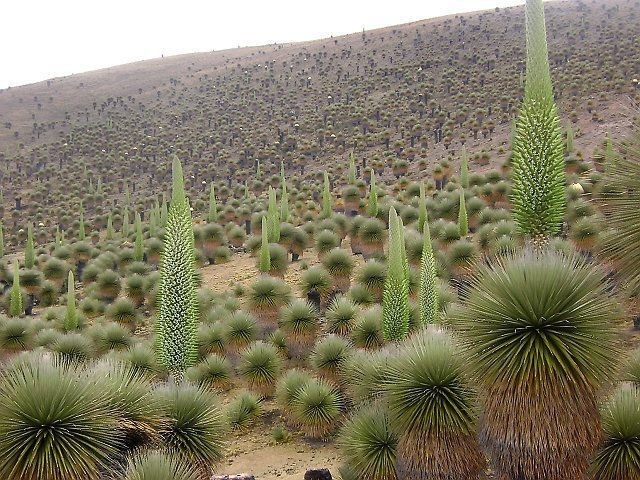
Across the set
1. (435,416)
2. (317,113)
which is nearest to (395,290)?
(435,416)

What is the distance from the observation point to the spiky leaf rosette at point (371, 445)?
7.04m

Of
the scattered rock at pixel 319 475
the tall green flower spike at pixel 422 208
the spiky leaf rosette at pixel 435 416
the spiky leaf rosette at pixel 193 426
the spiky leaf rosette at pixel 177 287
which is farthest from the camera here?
the tall green flower spike at pixel 422 208

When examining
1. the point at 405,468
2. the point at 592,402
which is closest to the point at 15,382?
the point at 405,468

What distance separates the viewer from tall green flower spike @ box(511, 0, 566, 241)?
20.4ft

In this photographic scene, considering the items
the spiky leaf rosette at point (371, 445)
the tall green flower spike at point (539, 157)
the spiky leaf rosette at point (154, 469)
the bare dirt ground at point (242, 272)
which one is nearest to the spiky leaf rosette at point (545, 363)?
the tall green flower spike at point (539, 157)

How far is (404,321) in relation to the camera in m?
10.2

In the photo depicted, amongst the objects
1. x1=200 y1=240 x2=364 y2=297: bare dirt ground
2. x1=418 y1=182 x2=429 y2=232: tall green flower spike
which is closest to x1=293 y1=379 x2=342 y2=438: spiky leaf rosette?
x1=418 y1=182 x2=429 y2=232: tall green flower spike

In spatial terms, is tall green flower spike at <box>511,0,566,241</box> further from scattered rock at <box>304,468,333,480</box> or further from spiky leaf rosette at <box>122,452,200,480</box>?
scattered rock at <box>304,468,333,480</box>

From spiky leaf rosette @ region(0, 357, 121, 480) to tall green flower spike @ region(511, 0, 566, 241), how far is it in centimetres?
506

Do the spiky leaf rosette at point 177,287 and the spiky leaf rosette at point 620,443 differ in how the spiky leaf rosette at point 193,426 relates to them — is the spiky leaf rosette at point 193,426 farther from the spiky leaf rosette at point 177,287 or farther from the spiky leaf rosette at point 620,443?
the spiky leaf rosette at point 620,443

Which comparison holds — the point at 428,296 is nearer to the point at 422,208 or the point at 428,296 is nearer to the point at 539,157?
the point at 539,157

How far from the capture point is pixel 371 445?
23.6 ft

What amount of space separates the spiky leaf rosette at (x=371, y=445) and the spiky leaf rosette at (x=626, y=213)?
332 cm

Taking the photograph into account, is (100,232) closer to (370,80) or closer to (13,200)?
(13,200)
